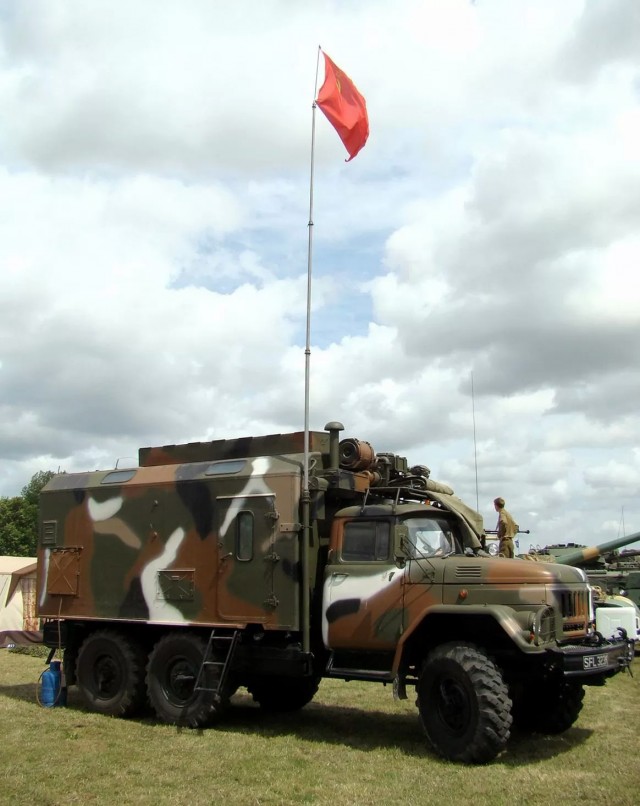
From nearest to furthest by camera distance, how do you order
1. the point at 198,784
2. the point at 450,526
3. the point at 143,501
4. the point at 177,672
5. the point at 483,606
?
the point at 198,784 < the point at 483,606 < the point at 450,526 < the point at 177,672 < the point at 143,501

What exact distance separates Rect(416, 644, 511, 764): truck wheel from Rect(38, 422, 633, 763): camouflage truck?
1cm

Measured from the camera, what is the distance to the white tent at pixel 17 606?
22125 mm

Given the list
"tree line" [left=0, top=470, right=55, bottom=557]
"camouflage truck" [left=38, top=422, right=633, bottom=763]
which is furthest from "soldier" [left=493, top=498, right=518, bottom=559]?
"tree line" [left=0, top=470, right=55, bottom=557]

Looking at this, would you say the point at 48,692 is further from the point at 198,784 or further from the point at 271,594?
the point at 198,784

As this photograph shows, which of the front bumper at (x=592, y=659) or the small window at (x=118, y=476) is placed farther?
the small window at (x=118, y=476)

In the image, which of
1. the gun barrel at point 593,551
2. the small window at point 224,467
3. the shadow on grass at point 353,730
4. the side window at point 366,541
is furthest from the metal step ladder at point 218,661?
the gun barrel at point 593,551

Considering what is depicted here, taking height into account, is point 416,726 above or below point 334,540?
below

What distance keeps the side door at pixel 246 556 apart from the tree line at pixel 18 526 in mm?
59456

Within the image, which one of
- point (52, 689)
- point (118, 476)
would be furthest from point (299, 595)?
point (52, 689)

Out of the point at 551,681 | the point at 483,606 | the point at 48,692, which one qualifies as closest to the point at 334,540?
the point at 483,606

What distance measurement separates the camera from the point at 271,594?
1005 cm

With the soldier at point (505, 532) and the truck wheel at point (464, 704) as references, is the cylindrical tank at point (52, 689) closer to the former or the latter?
the truck wheel at point (464, 704)

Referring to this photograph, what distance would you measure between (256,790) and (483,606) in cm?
270

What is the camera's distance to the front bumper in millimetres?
8266
